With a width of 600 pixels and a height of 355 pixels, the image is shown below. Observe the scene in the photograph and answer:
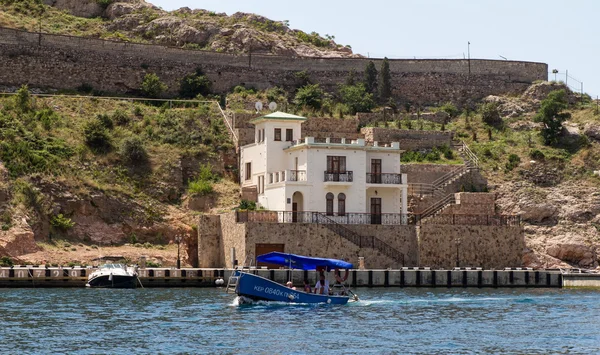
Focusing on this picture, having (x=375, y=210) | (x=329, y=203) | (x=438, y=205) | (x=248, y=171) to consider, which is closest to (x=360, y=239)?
(x=329, y=203)

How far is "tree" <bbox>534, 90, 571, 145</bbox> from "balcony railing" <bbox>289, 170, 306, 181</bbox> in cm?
2364

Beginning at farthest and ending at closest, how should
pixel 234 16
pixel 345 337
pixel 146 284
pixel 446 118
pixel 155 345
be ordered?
pixel 234 16
pixel 446 118
pixel 146 284
pixel 345 337
pixel 155 345

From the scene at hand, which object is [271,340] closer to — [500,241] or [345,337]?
[345,337]

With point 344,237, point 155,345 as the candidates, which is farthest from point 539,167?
point 155,345

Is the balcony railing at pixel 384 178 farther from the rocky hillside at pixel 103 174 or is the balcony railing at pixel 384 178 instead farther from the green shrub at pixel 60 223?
the green shrub at pixel 60 223

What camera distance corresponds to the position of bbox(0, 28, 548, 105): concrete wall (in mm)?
86438

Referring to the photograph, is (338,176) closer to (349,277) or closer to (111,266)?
(349,277)

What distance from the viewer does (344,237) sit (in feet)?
224

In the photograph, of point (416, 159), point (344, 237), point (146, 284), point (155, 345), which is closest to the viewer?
point (155, 345)

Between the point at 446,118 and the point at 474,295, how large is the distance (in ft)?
105

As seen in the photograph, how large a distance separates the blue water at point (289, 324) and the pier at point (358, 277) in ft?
5.83

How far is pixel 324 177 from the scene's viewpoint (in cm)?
7100

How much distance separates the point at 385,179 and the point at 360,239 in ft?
18.7

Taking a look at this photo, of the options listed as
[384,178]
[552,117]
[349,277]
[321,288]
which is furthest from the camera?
[552,117]
